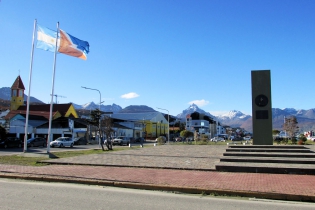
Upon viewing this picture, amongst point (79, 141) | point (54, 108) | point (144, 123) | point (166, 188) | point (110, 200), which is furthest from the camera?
point (144, 123)

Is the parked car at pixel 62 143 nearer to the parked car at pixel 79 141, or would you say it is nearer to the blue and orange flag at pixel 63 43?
the parked car at pixel 79 141

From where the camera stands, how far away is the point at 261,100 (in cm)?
2230

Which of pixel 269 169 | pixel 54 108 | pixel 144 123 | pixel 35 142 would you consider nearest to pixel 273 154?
pixel 269 169

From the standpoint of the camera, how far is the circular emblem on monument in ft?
72.8

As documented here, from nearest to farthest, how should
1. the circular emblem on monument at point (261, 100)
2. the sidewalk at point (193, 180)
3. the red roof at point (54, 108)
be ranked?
the sidewalk at point (193, 180), the circular emblem on monument at point (261, 100), the red roof at point (54, 108)

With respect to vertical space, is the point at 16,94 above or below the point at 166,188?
above

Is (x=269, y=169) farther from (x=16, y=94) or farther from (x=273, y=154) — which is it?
(x=16, y=94)

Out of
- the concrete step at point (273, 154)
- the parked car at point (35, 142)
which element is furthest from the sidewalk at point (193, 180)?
the parked car at point (35, 142)

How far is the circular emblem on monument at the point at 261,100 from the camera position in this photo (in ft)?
72.8

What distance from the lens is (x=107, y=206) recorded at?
7145mm

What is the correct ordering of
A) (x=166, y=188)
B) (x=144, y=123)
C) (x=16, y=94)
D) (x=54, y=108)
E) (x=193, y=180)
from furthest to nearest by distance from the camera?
(x=144, y=123)
(x=16, y=94)
(x=54, y=108)
(x=193, y=180)
(x=166, y=188)

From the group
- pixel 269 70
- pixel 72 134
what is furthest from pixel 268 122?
pixel 72 134

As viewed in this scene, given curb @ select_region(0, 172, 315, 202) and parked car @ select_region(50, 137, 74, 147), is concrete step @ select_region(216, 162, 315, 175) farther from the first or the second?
parked car @ select_region(50, 137, 74, 147)

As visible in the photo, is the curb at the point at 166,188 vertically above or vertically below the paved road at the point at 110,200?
above
